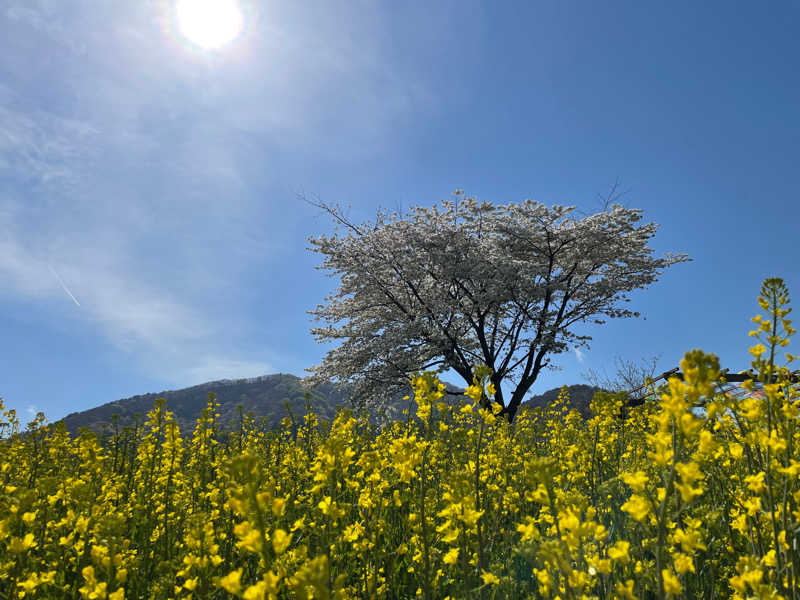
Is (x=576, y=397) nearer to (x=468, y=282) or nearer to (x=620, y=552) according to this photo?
(x=468, y=282)

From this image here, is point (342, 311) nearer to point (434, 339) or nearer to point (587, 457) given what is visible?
point (434, 339)

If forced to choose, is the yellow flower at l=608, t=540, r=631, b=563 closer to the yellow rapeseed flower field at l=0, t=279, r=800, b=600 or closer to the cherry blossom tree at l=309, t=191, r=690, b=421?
the yellow rapeseed flower field at l=0, t=279, r=800, b=600

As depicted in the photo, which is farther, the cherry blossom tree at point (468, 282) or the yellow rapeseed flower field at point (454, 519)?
the cherry blossom tree at point (468, 282)

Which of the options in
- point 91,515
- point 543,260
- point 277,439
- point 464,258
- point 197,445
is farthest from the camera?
point 543,260

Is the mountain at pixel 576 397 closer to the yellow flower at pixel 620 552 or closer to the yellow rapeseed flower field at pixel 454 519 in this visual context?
the yellow rapeseed flower field at pixel 454 519

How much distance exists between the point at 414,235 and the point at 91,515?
20032 millimetres

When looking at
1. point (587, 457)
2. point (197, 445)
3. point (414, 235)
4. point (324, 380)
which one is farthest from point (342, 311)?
point (587, 457)

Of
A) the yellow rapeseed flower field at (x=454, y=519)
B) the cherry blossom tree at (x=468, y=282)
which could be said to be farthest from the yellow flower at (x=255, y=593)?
the cherry blossom tree at (x=468, y=282)

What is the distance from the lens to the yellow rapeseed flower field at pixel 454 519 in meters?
1.76

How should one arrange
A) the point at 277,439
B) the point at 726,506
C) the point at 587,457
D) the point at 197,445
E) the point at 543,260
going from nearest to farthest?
the point at 726,506
the point at 587,457
the point at 197,445
the point at 277,439
the point at 543,260

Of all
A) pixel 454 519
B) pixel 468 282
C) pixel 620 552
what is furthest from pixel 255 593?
pixel 468 282

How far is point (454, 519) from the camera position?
8.82ft

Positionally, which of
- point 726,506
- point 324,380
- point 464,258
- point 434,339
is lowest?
point 726,506

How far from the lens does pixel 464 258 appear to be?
2234 cm
